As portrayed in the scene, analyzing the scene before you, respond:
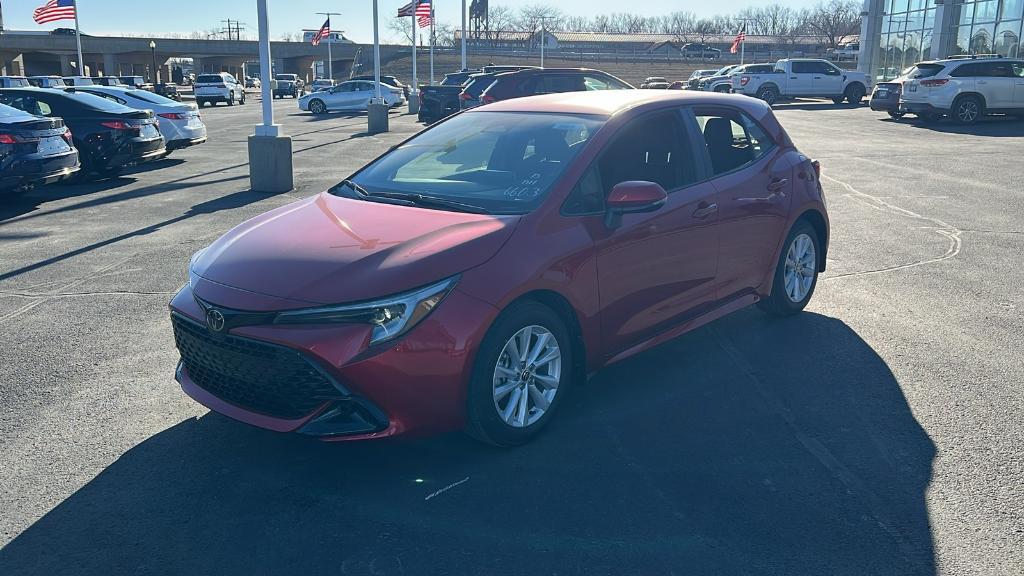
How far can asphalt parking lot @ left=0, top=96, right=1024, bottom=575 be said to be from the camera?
3.45 metres

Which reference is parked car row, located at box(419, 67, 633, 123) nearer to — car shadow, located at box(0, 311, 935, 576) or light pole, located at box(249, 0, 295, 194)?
light pole, located at box(249, 0, 295, 194)

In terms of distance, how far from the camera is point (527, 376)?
14.2 ft

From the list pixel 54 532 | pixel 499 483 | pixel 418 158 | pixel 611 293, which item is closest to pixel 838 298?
pixel 611 293

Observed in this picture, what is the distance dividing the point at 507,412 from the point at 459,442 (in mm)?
359

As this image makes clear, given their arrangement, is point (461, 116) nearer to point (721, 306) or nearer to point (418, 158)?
point (418, 158)

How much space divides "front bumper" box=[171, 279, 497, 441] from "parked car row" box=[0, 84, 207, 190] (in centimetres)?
912

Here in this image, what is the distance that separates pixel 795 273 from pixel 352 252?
3714 mm

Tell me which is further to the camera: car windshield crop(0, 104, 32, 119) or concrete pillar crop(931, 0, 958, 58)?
concrete pillar crop(931, 0, 958, 58)

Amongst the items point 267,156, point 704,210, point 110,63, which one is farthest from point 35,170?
point 110,63

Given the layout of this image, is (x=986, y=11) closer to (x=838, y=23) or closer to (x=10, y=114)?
(x=10, y=114)

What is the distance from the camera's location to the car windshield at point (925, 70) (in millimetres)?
25125

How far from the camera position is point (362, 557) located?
11.2 feet

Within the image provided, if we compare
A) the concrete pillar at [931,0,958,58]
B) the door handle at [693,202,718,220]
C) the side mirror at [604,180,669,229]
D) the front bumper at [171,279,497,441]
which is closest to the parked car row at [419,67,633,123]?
the door handle at [693,202,718,220]

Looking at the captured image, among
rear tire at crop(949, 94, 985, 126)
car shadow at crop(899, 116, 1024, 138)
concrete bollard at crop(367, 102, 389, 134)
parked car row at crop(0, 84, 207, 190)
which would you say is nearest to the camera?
parked car row at crop(0, 84, 207, 190)
